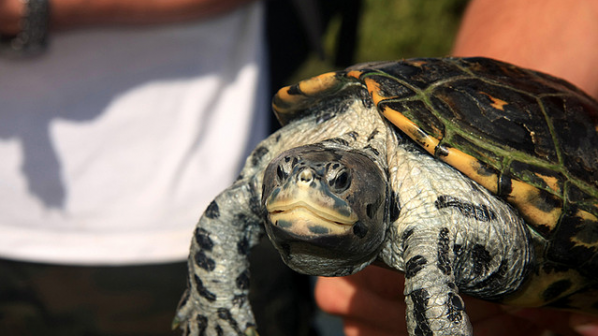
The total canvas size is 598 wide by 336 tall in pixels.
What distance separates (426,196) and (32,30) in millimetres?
1630

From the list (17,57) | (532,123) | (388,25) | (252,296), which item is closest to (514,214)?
(532,123)

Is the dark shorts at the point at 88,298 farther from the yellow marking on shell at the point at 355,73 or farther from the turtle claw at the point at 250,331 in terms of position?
the yellow marking on shell at the point at 355,73

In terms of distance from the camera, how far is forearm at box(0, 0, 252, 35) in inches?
84.0

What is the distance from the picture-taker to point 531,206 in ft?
4.84

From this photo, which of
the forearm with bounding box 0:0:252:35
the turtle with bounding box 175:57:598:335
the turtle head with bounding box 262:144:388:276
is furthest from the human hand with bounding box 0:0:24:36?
the turtle head with bounding box 262:144:388:276

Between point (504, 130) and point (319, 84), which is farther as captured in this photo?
point (319, 84)

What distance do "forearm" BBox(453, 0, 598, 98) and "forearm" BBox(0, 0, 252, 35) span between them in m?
1.23

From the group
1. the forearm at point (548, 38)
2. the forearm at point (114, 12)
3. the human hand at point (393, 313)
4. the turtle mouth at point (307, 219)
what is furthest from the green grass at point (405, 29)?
the turtle mouth at point (307, 219)

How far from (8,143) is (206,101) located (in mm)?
836

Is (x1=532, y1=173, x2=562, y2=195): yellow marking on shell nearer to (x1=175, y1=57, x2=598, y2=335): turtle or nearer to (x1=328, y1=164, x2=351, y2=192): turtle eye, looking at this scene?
(x1=175, y1=57, x2=598, y2=335): turtle

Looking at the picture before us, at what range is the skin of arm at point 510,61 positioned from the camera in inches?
75.9

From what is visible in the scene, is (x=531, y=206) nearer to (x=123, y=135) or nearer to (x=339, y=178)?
(x=339, y=178)

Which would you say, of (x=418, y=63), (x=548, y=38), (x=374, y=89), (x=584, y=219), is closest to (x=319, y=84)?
(x=374, y=89)

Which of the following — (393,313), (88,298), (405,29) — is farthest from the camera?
(405,29)
